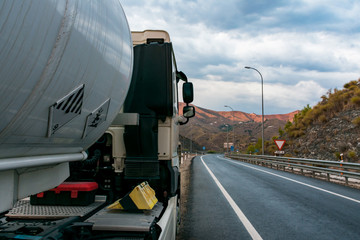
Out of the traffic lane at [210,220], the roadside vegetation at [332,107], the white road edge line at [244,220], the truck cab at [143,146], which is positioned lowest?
the traffic lane at [210,220]

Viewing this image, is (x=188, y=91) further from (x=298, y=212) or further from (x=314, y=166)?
(x=314, y=166)

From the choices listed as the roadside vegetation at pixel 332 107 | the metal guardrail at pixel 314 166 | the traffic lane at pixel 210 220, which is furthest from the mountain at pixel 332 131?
the traffic lane at pixel 210 220

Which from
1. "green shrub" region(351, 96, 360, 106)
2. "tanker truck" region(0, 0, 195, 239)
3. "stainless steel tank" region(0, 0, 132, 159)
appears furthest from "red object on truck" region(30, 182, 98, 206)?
"green shrub" region(351, 96, 360, 106)

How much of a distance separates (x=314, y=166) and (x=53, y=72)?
56.1 feet

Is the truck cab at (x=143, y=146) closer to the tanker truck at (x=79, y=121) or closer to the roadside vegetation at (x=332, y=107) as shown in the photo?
the tanker truck at (x=79, y=121)

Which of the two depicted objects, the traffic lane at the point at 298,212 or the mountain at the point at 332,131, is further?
the mountain at the point at 332,131

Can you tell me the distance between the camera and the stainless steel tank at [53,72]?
1335 millimetres

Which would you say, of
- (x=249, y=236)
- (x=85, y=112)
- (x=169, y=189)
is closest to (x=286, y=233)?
(x=249, y=236)

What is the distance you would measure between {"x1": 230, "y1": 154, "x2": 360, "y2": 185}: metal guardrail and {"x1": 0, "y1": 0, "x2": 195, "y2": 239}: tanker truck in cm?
1056

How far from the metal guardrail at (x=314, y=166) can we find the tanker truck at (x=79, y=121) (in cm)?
1056

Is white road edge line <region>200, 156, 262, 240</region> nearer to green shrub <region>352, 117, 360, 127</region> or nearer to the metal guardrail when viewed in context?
the metal guardrail

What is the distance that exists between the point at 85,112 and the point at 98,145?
7.79 feet

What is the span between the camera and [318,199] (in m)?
8.78

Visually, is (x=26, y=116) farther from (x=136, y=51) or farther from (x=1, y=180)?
(x=136, y=51)
